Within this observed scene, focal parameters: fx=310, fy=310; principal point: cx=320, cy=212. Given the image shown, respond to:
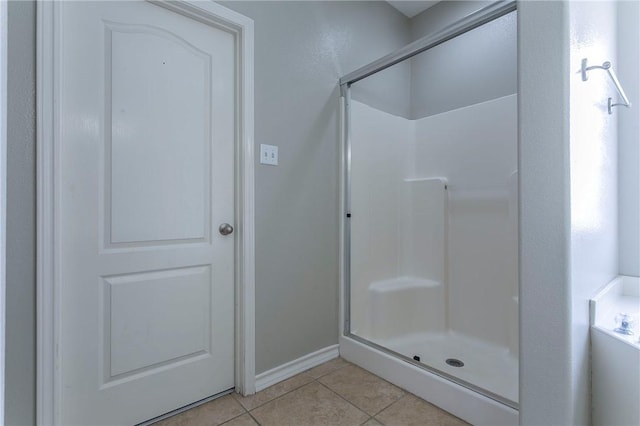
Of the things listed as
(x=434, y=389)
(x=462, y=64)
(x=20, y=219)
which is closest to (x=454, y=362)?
(x=434, y=389)

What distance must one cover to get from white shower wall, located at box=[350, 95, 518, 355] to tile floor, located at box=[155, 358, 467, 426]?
490mm

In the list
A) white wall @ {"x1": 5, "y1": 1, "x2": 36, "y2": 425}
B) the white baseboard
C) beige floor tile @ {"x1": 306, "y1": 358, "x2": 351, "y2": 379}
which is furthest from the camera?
beige floor tile @ {"x1": 306, "y1": 358, "x2": 351, "y2": 379}

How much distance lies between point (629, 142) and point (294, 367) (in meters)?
2.26

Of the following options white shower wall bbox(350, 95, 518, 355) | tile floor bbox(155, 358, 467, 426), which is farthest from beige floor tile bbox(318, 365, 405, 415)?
white shower wall bbox(350, 95, 518, 355)

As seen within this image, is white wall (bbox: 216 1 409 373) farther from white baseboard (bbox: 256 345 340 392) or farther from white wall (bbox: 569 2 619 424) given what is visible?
white wall (bbox: 569 2 619 424)

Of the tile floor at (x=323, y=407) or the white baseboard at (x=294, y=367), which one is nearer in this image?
the tile floor at (x=323, y=407)

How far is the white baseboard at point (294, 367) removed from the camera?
5.42 feet

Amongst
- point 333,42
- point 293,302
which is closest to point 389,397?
point 293,302

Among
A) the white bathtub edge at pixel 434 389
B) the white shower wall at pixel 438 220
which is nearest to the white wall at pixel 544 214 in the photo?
the white bathtub edge at pixel 434 389

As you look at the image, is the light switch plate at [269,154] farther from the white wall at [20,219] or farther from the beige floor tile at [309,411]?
the beige floor tile at [309,411]

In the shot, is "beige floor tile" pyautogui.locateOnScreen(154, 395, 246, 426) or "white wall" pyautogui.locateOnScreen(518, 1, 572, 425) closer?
"white wall" pyautogui.locateOnScreen(518, 1, 572, 425)

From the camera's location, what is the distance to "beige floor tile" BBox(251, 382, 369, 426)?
1386 mm

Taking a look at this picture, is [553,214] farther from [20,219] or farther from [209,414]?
[20,219]

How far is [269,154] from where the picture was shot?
1693mm
